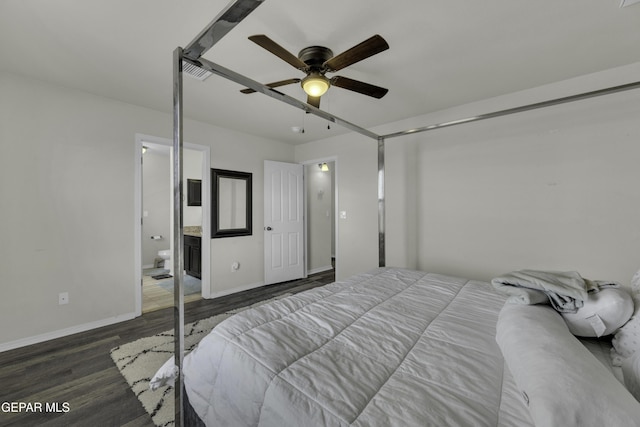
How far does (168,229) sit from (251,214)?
295 centimetres

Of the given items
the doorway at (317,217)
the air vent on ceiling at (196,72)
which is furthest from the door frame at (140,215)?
the doorway at (317,217)

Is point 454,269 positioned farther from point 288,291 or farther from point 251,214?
point 251,214

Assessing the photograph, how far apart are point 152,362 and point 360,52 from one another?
2.81 m

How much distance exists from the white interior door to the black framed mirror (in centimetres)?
32

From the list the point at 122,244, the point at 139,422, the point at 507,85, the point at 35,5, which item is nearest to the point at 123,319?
the point at 122,244

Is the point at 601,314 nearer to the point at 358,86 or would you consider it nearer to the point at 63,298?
the point at 358,86

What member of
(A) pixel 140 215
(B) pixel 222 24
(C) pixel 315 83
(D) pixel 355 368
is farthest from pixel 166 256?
(D) pixel 355 368

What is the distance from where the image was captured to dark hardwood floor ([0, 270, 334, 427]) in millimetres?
1600

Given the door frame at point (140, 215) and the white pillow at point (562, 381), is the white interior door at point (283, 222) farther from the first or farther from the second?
the white pillow at point (562, 381)

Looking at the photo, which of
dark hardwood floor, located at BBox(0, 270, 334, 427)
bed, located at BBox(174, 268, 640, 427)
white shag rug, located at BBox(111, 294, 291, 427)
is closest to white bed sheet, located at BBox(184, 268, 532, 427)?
bed, located at BBox(174, 268, 640, 427)

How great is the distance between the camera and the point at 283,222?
462 centimetres

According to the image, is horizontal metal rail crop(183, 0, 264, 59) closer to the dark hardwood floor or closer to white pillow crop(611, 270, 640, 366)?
white pillow crop(611, 270, 640, 366)

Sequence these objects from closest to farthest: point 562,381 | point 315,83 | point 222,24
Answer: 1. point 562,381
2. point 222,24
3. point 315,83

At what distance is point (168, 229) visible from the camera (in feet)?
19.8
